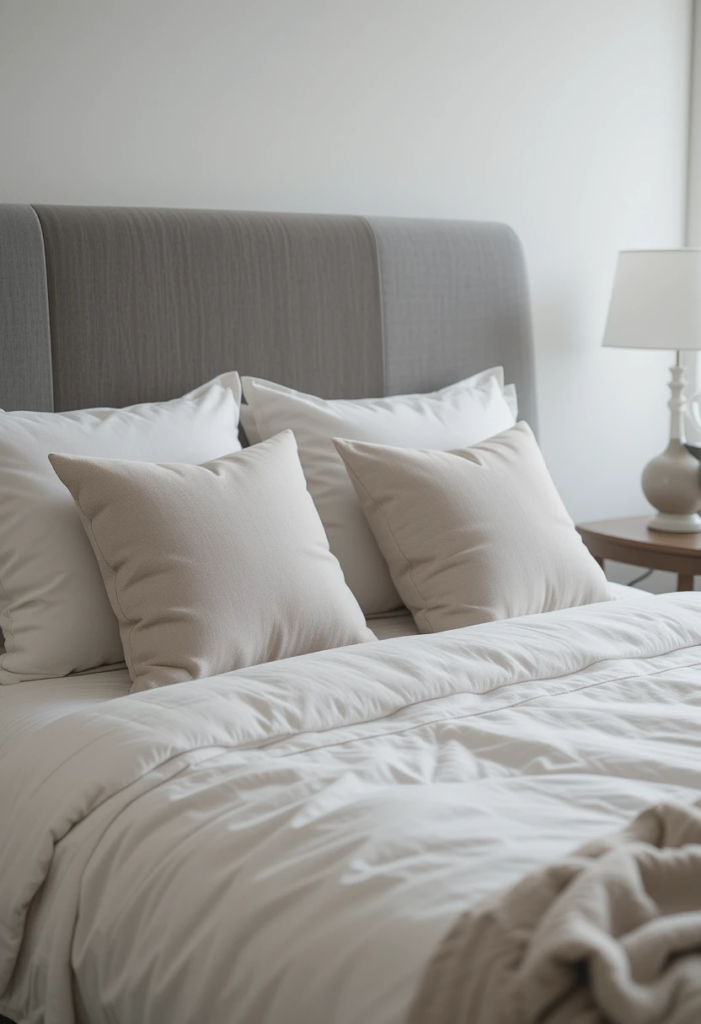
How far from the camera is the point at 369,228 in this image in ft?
8.79

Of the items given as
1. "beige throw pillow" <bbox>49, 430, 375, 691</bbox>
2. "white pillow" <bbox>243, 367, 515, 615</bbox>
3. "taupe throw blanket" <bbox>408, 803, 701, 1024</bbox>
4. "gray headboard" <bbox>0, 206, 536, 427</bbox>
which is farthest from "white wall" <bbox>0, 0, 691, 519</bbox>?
"taupe throw blanket" <bbox>408, 803, 701, 1024</bbox>

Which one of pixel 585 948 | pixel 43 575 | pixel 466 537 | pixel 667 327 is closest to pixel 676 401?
pixel 667 327

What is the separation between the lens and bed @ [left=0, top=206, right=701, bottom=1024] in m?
1.11

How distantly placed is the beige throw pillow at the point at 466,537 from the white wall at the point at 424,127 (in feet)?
2.86

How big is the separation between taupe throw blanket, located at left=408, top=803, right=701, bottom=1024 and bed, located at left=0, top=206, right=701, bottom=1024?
0.18ft

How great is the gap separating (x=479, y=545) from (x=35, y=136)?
50.7 inches

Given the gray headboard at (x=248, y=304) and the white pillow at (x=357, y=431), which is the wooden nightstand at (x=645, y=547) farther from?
the white pillow at (x=357, y=431)

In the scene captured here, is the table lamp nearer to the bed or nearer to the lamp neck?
the lamp neck

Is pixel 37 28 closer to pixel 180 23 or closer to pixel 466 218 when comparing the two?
pixel 180 23

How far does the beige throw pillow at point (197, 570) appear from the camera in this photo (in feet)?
5.90

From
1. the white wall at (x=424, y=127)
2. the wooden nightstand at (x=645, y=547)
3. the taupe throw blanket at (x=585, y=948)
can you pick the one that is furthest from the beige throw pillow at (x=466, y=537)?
the taupe throw blanket at (x=585, y=948)

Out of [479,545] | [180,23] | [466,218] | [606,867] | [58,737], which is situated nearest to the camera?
[606,867]

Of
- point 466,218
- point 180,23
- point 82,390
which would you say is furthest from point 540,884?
point 466,218

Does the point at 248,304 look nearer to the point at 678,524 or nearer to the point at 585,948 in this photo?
the point at 678,524
